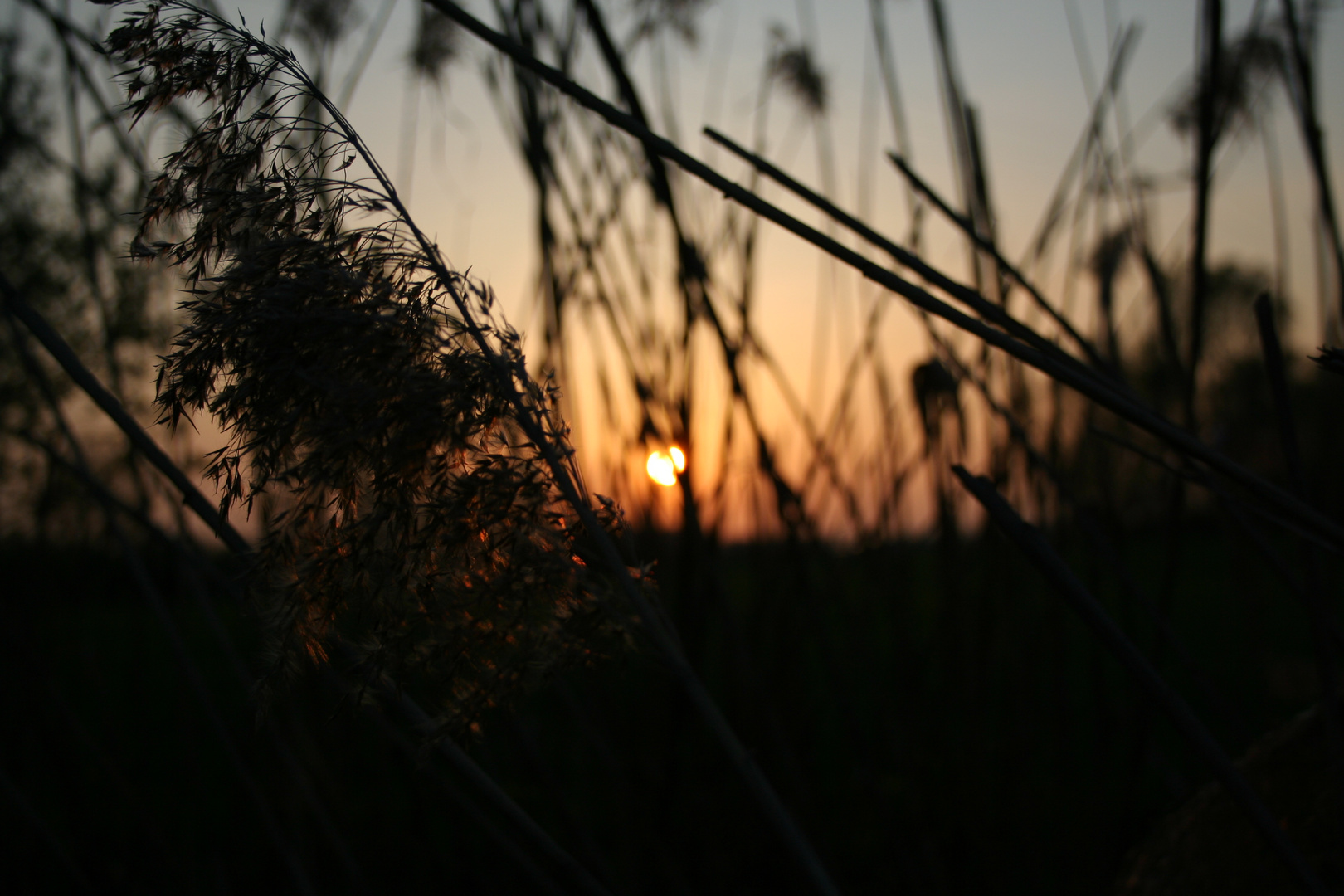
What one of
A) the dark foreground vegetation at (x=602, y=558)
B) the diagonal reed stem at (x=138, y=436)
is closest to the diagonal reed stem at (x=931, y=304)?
the dark foreground vegetation at (x=602, y=558)

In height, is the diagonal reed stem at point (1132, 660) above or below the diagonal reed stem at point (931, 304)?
below

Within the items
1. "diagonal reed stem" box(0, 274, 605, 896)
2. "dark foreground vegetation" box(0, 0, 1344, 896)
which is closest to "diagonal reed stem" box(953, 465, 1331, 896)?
"dark foreground vegetation" box(0, 0, 1344, 896)

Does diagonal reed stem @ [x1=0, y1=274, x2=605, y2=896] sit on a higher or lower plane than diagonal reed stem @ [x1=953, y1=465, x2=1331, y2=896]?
higher

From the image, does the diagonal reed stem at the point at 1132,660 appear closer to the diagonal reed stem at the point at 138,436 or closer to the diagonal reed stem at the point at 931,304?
the diagonal reed stem at the point at 931,304

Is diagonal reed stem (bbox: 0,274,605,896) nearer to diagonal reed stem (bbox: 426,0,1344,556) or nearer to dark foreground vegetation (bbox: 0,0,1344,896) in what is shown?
dark foreground vegetation (bbox: 0,0,1344,896)

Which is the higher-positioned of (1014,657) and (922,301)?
(922,301)

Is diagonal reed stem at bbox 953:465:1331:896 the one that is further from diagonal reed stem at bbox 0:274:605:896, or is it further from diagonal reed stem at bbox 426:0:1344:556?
diagonal reed stem at bbox 0:274:605:896

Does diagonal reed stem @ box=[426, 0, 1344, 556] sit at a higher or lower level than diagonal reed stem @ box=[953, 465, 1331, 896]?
higher

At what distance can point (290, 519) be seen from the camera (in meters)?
0.36

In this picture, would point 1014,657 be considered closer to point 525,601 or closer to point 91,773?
point 525,601

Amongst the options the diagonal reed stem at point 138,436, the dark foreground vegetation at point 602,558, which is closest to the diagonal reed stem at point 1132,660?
the dark foreground vegetation at point 602,558

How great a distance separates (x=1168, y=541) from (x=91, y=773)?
1725 millimetres

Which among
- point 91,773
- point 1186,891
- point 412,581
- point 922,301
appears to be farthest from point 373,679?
point 91,773

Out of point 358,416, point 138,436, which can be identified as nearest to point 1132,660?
point 358,416
